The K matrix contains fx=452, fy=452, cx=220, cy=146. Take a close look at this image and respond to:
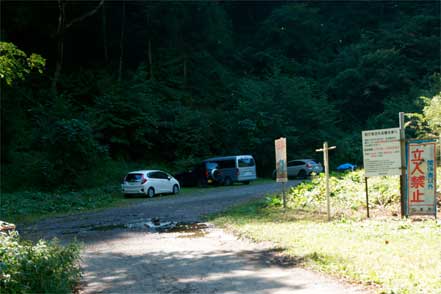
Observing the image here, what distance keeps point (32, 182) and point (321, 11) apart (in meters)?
46.6

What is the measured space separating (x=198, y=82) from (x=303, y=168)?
13770mm

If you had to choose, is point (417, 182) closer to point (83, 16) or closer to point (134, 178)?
point (134, 178)

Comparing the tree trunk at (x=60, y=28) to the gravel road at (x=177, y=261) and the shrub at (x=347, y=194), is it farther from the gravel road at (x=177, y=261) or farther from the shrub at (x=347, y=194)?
the shrub at (x=347, y=194)

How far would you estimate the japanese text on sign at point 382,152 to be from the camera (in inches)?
434

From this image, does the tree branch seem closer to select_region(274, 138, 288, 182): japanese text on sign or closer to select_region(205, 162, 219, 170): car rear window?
select_region(205, 162, 219, 170): car rear window

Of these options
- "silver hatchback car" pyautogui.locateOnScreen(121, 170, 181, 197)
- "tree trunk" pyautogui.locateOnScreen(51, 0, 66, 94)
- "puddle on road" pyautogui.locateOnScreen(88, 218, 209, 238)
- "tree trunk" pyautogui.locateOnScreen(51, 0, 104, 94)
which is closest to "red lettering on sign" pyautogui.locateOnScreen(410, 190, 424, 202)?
"puddle on road" pyautogui.locateOnScreen(88, 218, 209, 238)

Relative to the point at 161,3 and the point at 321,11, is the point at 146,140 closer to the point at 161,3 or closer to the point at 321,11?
the point at 161,3

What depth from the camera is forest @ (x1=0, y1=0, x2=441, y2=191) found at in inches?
982

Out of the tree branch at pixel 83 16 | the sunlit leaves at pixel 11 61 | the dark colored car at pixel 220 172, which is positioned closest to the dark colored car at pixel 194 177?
the dark colored car at pixel 220 172

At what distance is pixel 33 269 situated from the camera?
561 cm

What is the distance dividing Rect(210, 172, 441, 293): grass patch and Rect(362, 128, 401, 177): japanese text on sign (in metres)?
1.20

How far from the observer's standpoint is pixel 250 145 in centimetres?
3584

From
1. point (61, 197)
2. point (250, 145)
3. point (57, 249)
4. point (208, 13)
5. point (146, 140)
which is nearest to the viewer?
point (57, 249)

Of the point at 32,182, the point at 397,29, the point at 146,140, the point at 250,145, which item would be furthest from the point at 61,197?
the point at 397,29
